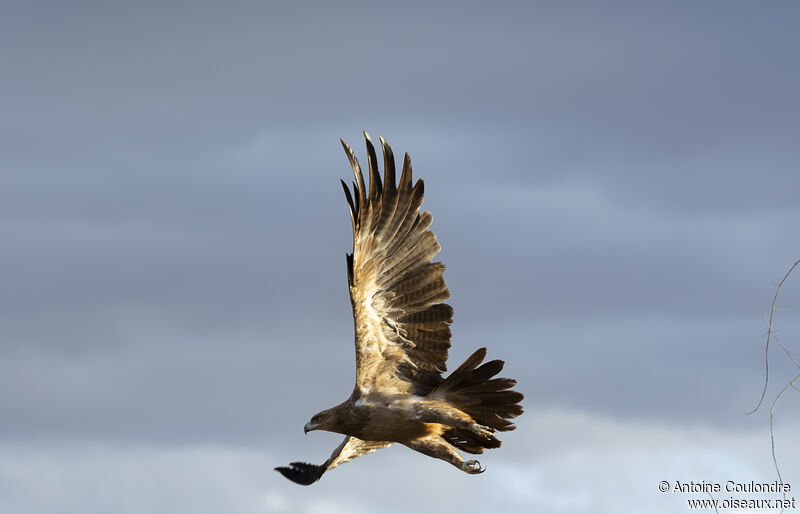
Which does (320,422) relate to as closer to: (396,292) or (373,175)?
(396,292)

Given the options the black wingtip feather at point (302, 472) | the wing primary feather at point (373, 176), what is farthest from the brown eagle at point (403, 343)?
the black wingtip feather at point (302, 472)

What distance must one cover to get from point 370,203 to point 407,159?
0.63m

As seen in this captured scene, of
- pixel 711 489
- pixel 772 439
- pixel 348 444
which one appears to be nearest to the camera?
pixel 772 439

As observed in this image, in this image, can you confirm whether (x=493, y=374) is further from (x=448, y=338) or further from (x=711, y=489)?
(x=711, y=489)

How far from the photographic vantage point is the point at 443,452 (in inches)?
449

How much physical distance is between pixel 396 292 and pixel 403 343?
1.90 ft

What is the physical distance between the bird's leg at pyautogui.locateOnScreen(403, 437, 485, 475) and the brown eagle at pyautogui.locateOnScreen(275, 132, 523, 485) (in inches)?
0.4

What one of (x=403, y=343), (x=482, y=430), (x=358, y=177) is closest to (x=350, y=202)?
(x=358, y=177)

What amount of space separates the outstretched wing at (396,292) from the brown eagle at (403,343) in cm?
1

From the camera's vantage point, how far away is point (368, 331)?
1141cm

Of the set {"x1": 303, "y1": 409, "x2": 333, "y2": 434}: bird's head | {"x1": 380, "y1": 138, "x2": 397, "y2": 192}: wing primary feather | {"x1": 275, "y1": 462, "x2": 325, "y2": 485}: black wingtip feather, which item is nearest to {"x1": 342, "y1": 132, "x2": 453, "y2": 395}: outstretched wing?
{"x1": 380, "y1": 138, "x2": 397, "y2": 192}: wing primary feather

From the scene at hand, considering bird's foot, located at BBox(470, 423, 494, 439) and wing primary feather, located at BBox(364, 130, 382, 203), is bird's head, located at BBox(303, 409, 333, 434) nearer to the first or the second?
bird's foot, located at BBox(470, 423, 494, 439)

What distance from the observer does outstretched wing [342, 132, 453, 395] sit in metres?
11.3

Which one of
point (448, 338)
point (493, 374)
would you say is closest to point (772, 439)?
point (493, 374)
